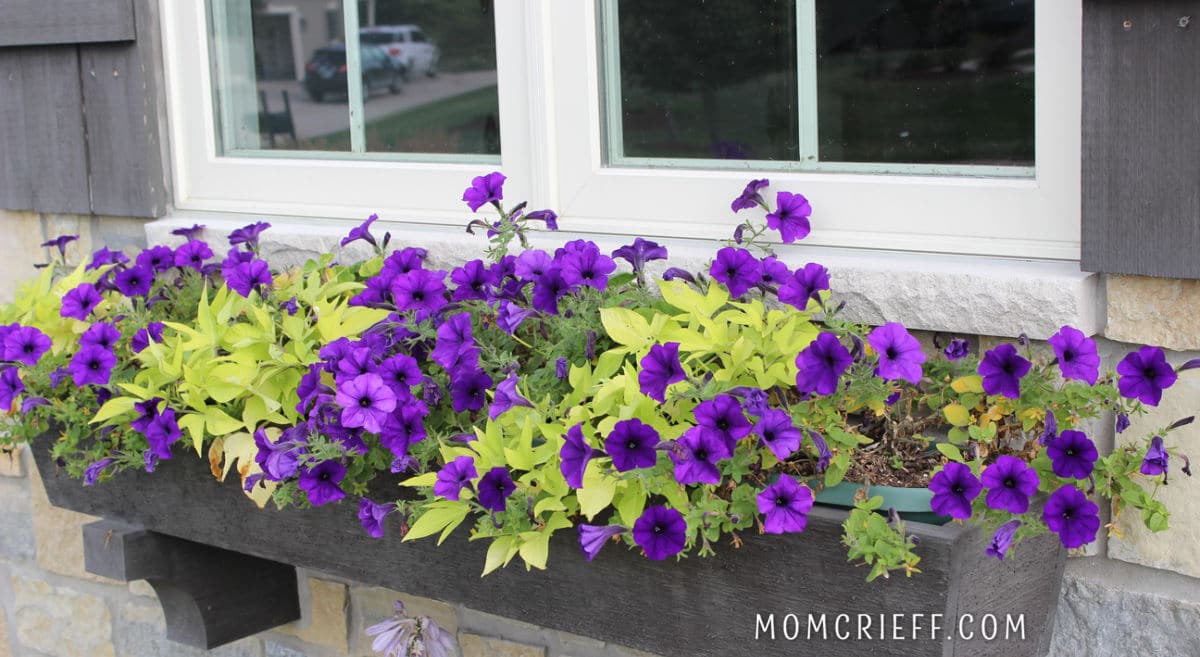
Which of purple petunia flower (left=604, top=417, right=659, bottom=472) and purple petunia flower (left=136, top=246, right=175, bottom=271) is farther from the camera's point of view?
purple petunia flower (left=136, top=246, right=175, bottom=271)

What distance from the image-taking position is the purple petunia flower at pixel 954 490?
1295 millimetres

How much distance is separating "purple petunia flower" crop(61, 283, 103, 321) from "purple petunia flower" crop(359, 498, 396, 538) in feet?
2.44

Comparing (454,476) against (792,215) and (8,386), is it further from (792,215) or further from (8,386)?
(8,386)

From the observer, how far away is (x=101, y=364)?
188cm

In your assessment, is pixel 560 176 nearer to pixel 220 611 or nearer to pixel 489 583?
pixel 489 583

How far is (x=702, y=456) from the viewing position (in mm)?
1321

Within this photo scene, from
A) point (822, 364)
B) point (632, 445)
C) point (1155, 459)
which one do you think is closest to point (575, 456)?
point (632, 445)

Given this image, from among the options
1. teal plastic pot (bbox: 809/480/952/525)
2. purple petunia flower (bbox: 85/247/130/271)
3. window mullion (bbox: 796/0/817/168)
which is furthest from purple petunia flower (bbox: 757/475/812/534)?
purple petunia flower (bbox: 85/247/130/271)

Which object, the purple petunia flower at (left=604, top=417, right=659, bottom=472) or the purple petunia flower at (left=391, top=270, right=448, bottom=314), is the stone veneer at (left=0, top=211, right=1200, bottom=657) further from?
the purple petunia flower at (left=604, top=417, right=659, bottom=472)

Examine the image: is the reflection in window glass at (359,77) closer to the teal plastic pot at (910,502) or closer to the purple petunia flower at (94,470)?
the purple petunia flower at (94,470)

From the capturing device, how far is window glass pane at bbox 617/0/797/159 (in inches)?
71.3

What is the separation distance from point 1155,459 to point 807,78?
2.38 ft

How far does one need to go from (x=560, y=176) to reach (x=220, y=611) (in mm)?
1062

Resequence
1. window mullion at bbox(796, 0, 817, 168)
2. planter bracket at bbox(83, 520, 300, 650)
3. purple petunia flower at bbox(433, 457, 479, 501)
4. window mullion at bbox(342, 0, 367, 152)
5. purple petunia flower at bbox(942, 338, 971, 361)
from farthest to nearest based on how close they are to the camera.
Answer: window mullion at bbox(342, 0, 367, 152)
planter bracket at bbox(83, 520, 300, 650)
window mullion at bbox(796, 0, 817, 168)
purple petunia flower at bbox(942, 338, 971, 361)
purple petunia flower at bbox(433, 457, 479, 501)
